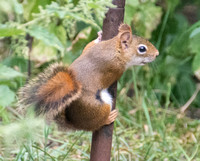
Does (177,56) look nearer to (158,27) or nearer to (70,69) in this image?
(158,27)

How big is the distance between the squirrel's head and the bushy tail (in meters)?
0.25

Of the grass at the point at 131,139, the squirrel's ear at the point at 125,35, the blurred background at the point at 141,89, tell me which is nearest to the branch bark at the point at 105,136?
the squirrel's ear at the point at 125,35

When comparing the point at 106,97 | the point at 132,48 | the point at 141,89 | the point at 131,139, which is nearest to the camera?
the point at 106,97

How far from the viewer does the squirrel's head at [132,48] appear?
150 cm

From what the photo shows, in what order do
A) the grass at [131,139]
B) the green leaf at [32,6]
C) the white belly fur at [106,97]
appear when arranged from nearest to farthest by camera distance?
the white belly fur at [106,97] < the grass at [131,139] < the green leaf at [32,6]

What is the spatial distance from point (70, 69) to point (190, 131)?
1266 mm

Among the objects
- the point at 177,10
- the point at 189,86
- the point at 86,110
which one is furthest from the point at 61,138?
the point at 177,10

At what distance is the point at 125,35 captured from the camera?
151cm

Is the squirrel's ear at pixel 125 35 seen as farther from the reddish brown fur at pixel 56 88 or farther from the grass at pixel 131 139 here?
the grass at pixel 131 139

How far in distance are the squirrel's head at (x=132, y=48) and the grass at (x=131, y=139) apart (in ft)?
1.49

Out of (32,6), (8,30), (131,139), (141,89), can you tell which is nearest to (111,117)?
(8,30)

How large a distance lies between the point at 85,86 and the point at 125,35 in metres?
0.25

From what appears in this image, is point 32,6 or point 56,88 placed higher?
point 32,6

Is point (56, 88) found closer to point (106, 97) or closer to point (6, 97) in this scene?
point (106, 97)
